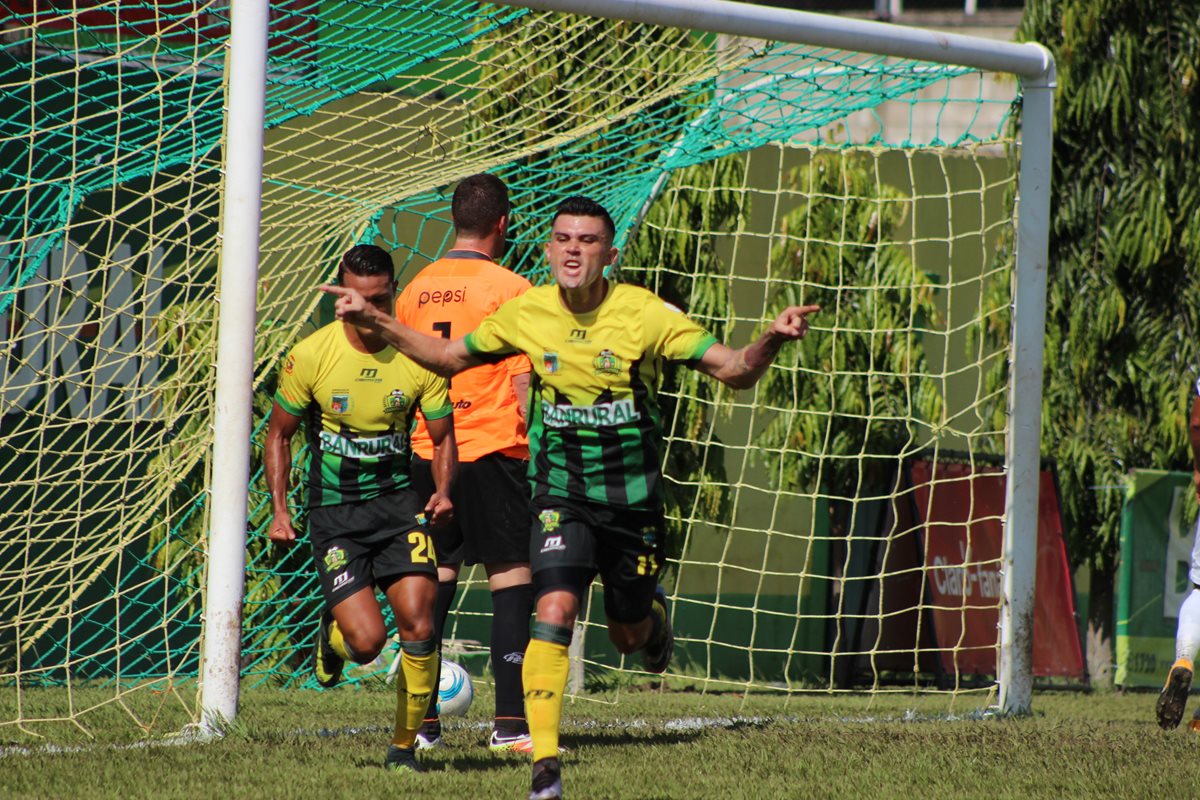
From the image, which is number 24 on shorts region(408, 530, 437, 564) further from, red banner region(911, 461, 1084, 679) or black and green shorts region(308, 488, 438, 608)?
red banner region(911, 461, 1084, 679)

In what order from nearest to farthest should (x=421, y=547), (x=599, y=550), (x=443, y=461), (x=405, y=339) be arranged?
(x=405, y=339) → (x=599, y=550) → (x=421, y=547) → (x=443, y=461)

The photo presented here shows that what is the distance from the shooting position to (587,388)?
15.5 feet

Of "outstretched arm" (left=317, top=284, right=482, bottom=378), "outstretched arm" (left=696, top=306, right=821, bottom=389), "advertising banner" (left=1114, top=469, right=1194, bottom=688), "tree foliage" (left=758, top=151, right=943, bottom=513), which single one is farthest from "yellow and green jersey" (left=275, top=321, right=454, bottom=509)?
"advertising banner" (left=1114, top=469, right=1194, bottom=688)

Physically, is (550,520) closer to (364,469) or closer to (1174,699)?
(364,469)

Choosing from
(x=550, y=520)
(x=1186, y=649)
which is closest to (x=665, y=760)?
(x=550, y=520)

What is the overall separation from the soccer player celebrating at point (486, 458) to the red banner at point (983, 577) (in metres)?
4.76

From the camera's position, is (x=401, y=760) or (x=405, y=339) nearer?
(x=405, y=339)

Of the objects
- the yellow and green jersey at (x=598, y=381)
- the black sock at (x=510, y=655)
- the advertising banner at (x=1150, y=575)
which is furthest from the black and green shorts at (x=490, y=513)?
the advertising banner at (x=1150, y=575)

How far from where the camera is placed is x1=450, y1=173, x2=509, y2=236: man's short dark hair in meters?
5.74

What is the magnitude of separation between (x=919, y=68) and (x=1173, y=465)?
443 centimetres

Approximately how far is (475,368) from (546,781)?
1898mm

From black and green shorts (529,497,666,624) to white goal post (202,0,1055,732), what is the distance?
52.2 inches

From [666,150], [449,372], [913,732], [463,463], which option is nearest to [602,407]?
[449,372]

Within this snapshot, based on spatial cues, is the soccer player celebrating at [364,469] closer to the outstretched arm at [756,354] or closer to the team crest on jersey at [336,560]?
the team crest on jersey at [336,560]
